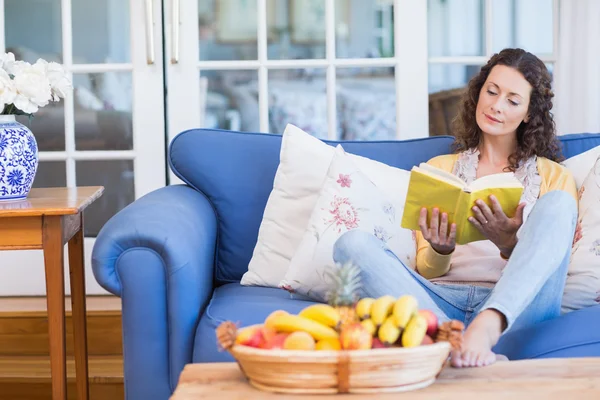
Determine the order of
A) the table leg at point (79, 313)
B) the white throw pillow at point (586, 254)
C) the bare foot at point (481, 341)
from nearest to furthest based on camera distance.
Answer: the bare foot at point (481, 341)
the white throw pillow at point (586, 254)
the table leg at point (79, 313)

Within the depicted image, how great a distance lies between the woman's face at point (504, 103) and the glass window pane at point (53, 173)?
5.62 ft

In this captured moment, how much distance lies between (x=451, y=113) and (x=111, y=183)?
1.39 m

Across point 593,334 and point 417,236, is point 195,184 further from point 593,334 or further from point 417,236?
point 593,334

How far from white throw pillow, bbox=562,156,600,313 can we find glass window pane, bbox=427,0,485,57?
1316mm

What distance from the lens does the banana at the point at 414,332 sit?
4.33ft

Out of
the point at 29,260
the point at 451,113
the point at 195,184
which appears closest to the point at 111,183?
the point at 29,260

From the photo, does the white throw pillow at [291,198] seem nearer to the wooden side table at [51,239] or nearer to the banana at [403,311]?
the wooden side table at [51,239]

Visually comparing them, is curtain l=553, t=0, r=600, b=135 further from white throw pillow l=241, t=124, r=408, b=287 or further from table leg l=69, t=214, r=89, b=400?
table leg l=69, t=214, r=89, b=400

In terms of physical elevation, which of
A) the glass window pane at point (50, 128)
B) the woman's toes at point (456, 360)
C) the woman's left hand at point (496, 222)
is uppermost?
the glass window pane at point (50, 128)

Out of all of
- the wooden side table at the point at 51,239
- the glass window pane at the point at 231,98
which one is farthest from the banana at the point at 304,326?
the glass window pane at the point at 231,98

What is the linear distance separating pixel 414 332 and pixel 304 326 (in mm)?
167

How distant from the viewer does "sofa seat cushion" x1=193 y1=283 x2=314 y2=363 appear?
1996 mm

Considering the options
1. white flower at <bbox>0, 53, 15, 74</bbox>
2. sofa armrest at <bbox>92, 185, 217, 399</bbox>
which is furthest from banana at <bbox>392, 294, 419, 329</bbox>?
white flower at <bbox>0, 53, 15, 74</bbox>

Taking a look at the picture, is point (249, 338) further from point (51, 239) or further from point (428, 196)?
point (51, 239)
